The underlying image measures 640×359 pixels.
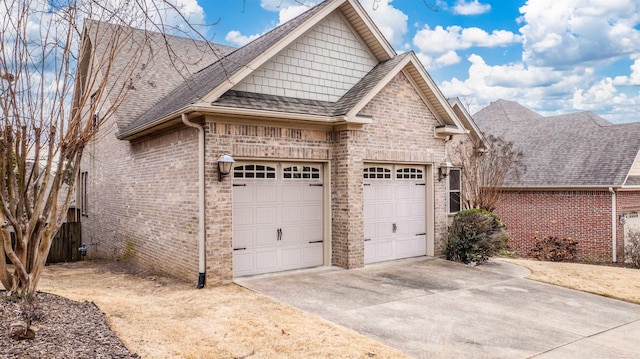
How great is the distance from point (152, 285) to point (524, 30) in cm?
1818

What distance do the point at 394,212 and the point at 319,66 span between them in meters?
4.16

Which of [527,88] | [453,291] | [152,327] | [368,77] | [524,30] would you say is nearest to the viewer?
[152,327]

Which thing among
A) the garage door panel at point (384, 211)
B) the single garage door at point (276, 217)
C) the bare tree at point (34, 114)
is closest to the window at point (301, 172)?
the single garage door at point (276, 217)

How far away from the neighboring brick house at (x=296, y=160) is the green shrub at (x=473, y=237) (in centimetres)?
46

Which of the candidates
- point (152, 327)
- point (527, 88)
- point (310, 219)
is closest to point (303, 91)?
point (310, 219)

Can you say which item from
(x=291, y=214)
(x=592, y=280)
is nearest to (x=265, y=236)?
(x=291, y=214)

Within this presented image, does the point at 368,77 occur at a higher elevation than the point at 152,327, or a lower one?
higher

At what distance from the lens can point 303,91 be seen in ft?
35.3

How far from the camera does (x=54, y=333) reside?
5066 mm

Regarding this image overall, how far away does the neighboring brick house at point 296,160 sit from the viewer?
9.02 metres

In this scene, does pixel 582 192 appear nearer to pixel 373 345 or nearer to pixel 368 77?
pixel 368 77

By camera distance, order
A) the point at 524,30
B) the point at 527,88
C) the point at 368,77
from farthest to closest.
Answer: the point at 527,88 < the point at 524,30 < the point at 368,77

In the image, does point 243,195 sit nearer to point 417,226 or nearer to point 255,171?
point 255,171

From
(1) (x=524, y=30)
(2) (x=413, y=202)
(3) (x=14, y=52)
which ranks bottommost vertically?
(2) (x=413, y=202)
